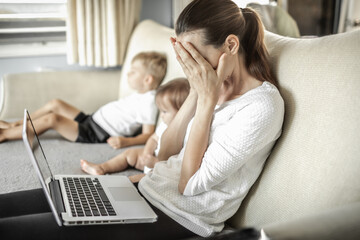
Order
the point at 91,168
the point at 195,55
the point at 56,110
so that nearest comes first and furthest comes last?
the point at 195,55
the point at 91,168
the point at 56,110

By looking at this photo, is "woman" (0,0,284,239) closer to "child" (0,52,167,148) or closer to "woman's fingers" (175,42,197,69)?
"woman's fingers" (175,42,197,69)

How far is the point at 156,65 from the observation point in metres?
2.14

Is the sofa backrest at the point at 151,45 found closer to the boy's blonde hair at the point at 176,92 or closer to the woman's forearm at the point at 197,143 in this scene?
the boy's blonde hair at the point at 176,92

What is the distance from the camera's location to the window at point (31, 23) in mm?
2883

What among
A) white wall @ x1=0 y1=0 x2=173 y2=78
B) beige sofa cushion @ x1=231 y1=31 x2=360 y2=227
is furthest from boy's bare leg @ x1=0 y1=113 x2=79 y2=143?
beige sofa cushion @ x1=231 y1=31 x2=360 y2=227

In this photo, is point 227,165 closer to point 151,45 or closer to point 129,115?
point 129,115

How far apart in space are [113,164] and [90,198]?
21.3 inches

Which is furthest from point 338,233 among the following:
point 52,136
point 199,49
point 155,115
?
point 52,136

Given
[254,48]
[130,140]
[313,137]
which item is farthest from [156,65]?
[313,137]

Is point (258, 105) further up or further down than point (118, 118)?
further up

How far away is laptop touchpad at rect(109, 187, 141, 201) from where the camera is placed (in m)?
1.16

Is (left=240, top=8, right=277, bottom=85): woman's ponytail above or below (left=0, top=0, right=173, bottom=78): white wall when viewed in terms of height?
above

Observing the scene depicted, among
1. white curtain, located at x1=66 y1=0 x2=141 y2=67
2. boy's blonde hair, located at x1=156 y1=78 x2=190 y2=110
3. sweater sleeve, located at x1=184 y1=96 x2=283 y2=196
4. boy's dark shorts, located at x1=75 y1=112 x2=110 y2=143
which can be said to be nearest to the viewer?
sweater sleeve, located at x1=184 y1=96 x2=283 y2=196

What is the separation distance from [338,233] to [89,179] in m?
0.86
